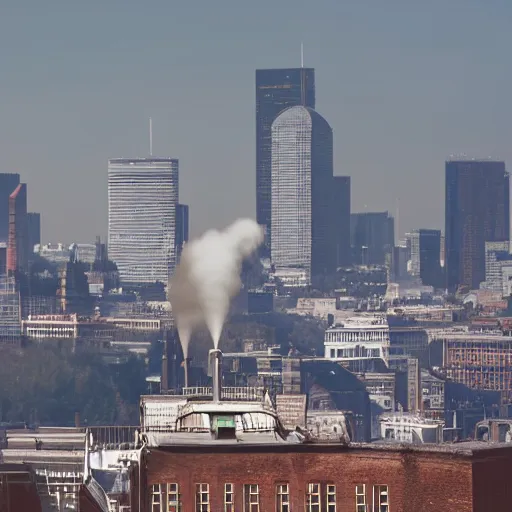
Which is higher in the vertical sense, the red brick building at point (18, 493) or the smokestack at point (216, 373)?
the smokestack at point (216, 373)

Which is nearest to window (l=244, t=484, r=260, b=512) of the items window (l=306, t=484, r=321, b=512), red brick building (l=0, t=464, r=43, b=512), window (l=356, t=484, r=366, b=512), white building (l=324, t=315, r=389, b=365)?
window (l=306, t=484, r=321, b=512)

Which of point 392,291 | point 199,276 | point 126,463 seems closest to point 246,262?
point 392,291

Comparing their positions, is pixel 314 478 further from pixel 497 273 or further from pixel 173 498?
pixel 497 273

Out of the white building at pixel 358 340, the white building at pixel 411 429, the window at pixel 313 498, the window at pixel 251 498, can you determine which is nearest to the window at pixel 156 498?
the window at pixel 251 498

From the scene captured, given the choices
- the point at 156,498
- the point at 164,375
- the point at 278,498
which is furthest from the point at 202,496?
the point at 164,375

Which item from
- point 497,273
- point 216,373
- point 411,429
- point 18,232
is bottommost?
point 411,429

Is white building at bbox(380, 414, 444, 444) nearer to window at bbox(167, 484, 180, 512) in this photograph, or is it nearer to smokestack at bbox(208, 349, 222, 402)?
smokestack at bbox(208, 349, 222, 402)

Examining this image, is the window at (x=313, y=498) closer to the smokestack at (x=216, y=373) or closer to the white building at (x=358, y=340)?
the smokestack at (x=216, y=373)
